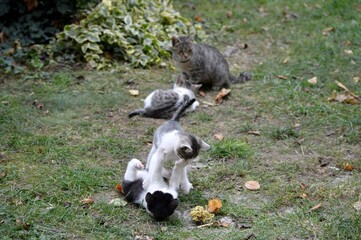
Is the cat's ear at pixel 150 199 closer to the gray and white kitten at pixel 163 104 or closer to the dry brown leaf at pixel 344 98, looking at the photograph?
the gray and white kitten at pixel 163 104

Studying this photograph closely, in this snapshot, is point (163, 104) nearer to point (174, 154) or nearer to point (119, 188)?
point (119, 188)

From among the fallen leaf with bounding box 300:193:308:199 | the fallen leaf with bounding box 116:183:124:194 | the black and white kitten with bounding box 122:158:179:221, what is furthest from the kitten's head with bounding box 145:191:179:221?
the fallen leaf with bounding box 300:193:308:199

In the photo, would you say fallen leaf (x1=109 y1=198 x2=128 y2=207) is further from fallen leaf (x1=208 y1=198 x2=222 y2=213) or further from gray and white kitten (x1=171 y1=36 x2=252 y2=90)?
gray and white kitten (x1=171 y1=36 x2=252 y2=90)

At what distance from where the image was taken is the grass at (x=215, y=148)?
12.8 feet

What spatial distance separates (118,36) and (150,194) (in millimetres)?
3972

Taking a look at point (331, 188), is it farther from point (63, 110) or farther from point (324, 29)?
point (324, 29)

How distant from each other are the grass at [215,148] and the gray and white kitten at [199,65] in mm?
194

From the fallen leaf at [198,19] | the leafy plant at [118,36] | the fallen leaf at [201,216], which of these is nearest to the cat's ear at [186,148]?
the fallen leaf at [201,216]

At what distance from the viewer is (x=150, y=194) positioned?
3959mm

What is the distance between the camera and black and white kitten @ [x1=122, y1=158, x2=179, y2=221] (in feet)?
12.9

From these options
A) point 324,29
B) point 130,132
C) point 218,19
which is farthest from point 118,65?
point 324,29

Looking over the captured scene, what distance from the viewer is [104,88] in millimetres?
6750

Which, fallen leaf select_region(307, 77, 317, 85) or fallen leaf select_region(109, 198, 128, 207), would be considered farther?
fallen leaf select_region(307, 77, 317, 85)

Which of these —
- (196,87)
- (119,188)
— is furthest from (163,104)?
(119,188)
